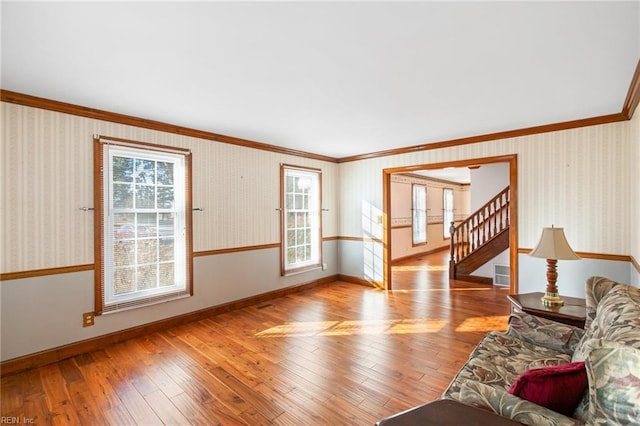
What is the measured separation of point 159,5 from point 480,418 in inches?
89.8

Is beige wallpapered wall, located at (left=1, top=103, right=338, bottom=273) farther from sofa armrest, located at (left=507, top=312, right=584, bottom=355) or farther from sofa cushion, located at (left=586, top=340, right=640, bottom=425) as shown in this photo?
sofa cushion, located at (left=586, top=340, right=640, bottom=425)

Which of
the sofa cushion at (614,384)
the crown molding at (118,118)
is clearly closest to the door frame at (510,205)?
the crown molding at (118,118)

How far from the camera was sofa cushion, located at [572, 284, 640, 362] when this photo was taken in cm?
Answer: 113

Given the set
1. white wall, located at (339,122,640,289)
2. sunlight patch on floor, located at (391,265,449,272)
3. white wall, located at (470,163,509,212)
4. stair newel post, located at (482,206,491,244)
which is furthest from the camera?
sunlight patch on floor, located at (391,265,449,272)

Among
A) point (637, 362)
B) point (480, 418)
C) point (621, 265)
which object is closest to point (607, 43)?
point (637, 362)

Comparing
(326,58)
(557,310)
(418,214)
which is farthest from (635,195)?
(418,214)

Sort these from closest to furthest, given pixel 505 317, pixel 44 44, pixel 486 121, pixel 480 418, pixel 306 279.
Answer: pixel 480 418 < pixel 44 44 < pixel 486 121 < pixel 505 317 < pixel 306 279

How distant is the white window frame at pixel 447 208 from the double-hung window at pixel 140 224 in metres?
8.51

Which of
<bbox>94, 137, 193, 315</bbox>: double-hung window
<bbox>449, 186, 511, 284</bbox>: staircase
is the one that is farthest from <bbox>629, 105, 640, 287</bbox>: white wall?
<bbox>94, 137, 193, 315</bbox>: double-hung window

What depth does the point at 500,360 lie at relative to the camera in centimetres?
177

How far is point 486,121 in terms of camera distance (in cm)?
347

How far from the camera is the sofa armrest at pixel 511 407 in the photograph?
106 cm

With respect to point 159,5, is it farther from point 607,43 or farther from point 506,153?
point 506,153

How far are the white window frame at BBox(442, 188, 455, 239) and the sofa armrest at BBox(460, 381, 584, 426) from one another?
9.39 metres
